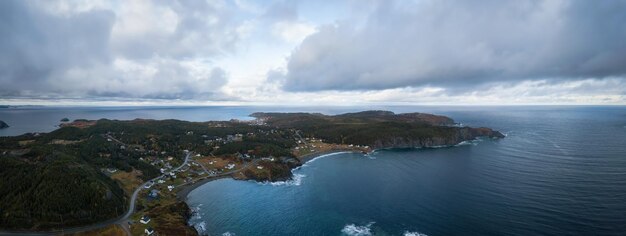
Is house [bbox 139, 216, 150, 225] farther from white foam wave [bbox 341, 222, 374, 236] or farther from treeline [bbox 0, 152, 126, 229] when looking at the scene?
white foam wave [bbox 341, 222, 374, 236]

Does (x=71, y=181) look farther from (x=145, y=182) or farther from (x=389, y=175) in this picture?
(x=389, y=175)

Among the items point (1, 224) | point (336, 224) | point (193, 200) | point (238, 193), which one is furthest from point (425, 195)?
point (1, 224)

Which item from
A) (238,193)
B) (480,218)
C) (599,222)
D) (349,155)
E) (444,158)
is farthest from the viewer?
(349,155)

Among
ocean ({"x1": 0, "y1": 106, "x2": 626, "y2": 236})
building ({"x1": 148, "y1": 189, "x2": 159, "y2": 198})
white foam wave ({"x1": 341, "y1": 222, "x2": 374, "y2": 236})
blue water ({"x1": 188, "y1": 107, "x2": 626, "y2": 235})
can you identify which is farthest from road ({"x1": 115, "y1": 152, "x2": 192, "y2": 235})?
white foam wave ({"x1": 341, "y1": 222, "x2": 374, "y2": 236})

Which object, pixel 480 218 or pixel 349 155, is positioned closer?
pixel 480 218

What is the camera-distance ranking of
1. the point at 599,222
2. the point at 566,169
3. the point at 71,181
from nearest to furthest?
the point at 599,222 < the point at 71,181 < the point at 566,169

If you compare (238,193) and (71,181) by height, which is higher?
(71,181)

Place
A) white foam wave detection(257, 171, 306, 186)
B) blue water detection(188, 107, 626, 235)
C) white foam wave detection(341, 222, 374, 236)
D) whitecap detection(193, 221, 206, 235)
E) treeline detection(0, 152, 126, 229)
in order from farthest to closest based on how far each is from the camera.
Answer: white foam wave detection(257, 171, 306, 186), whitecap detection(193, 221, 206, 235), treeline detection(0, 152, 126, 229), blue water detection(188, 107, 626, 235), white foam wave detection(341, 222, 374, 236)

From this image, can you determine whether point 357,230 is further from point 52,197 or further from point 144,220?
point 52,197
